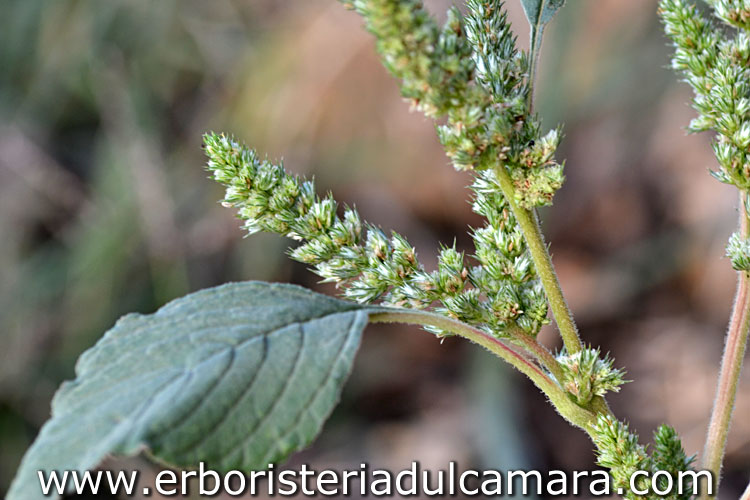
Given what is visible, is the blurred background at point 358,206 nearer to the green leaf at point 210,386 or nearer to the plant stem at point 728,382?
the plant stem at point 728,382

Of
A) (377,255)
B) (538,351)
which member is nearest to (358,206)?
(377,255)

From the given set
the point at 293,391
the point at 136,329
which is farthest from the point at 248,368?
the point at 136,329

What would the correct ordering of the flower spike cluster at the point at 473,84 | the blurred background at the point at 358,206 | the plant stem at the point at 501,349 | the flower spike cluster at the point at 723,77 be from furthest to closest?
the blurred background at the point at 358,206 < the flower spike cluster at the point at 723,77 < the plant stem at the point at 501,349 < the flower spike cluster at the point at 473,84

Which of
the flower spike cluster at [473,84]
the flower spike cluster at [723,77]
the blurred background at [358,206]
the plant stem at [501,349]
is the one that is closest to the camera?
the flower spike cluster at [473,84]

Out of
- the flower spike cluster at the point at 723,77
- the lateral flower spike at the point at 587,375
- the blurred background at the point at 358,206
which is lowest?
the lateral flower spike at the point at 587,375

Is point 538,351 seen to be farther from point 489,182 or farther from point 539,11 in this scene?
point 539,11

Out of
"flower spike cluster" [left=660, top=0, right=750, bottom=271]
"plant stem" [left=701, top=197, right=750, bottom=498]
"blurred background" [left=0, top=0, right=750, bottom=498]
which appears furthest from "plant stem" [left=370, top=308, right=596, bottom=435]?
"blurred background" [left=0, top=0, right=750, bottom=498]

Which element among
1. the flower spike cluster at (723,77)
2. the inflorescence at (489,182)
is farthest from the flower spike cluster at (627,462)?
the flower spike cluster at (723,77)
